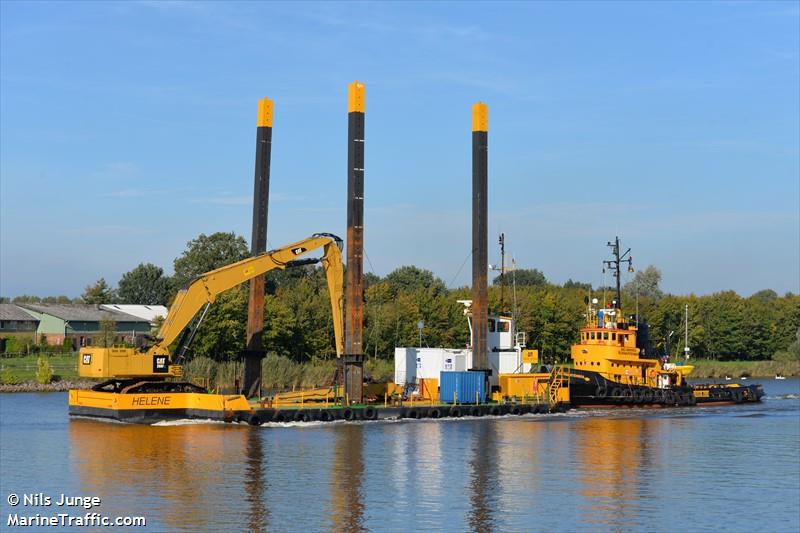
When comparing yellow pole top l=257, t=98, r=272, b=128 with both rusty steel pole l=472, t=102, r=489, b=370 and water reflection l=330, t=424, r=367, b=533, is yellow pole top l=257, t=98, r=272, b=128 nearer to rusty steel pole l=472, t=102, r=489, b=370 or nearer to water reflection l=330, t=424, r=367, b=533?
rusty steel pole l=472, t=102, r=489, b=370

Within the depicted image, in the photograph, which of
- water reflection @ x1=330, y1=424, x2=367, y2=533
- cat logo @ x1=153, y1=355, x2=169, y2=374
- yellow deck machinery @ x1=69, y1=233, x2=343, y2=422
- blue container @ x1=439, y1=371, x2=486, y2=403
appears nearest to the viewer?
water reflection @ x1=330, y1=424, x2=367, y2=533

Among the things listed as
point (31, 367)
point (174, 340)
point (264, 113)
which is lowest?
point (31, 367)

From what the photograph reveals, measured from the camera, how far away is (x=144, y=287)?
140 metres

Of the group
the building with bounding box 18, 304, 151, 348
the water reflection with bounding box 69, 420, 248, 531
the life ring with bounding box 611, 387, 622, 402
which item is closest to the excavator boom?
the water reflection with bounding box 69, 420, 248, 531

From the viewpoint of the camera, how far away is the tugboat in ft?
206

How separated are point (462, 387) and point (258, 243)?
13511 mm

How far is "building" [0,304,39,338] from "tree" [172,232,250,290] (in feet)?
61.1

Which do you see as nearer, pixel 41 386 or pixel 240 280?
pixel 240 280

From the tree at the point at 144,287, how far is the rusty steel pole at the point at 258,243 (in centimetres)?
8152

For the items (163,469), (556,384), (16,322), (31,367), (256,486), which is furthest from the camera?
(16,322)

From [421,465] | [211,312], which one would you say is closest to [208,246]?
[211,312]

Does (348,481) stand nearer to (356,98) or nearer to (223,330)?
(356,98)

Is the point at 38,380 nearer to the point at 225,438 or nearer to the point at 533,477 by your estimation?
the point at 225,438

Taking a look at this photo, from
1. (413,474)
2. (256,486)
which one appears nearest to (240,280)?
(413,474)
